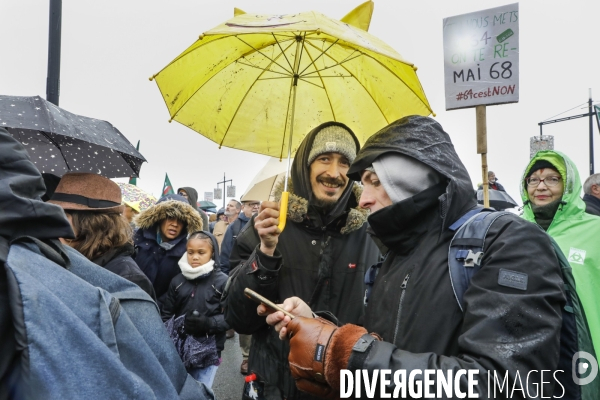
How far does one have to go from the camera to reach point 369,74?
9.18ft

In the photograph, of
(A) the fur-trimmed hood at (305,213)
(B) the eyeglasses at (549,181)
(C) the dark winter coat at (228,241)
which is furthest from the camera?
(C) the dark winter coat at (228,241)

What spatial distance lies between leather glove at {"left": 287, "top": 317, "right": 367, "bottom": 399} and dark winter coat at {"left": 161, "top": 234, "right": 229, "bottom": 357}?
273 cm

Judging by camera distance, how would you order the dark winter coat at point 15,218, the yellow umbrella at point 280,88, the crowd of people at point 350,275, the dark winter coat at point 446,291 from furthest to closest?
1. the yellow umbrella at point 280,88
2. the dark winter coat at point 446,291
3. the crowd of people at point 350,275
4. the dark winter coat at point 15,218

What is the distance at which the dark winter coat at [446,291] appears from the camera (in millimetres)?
1292

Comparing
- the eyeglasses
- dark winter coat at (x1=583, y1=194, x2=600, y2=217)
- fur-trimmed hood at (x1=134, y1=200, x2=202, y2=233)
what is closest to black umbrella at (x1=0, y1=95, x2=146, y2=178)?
fur-trimmed hood at (x1=134, y1=200, x2=202, y2=233)

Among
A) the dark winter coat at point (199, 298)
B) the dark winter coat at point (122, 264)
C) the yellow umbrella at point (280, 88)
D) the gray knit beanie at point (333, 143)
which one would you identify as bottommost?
the dark winter coat at point (199, 298)

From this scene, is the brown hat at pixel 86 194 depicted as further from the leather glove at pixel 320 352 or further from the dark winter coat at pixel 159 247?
the dark winter coat at pixel 159 247

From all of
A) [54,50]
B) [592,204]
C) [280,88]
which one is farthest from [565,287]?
[592,204]

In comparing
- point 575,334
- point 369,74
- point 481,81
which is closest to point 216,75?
point 369,74

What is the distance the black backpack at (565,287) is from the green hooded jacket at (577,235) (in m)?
1.90

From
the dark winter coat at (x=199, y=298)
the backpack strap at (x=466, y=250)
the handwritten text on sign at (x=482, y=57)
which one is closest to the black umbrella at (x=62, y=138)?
the dark winter coat at (x=199, y=298)

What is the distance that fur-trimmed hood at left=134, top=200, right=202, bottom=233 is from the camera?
4621 millimetres

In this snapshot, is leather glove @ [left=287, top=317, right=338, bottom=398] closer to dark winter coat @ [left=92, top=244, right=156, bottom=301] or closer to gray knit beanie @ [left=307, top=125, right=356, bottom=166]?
gray knit beanie @ [left=307, top=125, right=356, bottom=166]

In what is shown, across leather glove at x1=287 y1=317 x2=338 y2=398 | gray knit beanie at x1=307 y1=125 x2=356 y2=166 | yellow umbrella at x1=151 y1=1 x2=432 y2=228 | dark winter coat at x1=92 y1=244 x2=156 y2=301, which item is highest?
yellow umbrella at x1=151 y1=1 x2=432 y2=228
